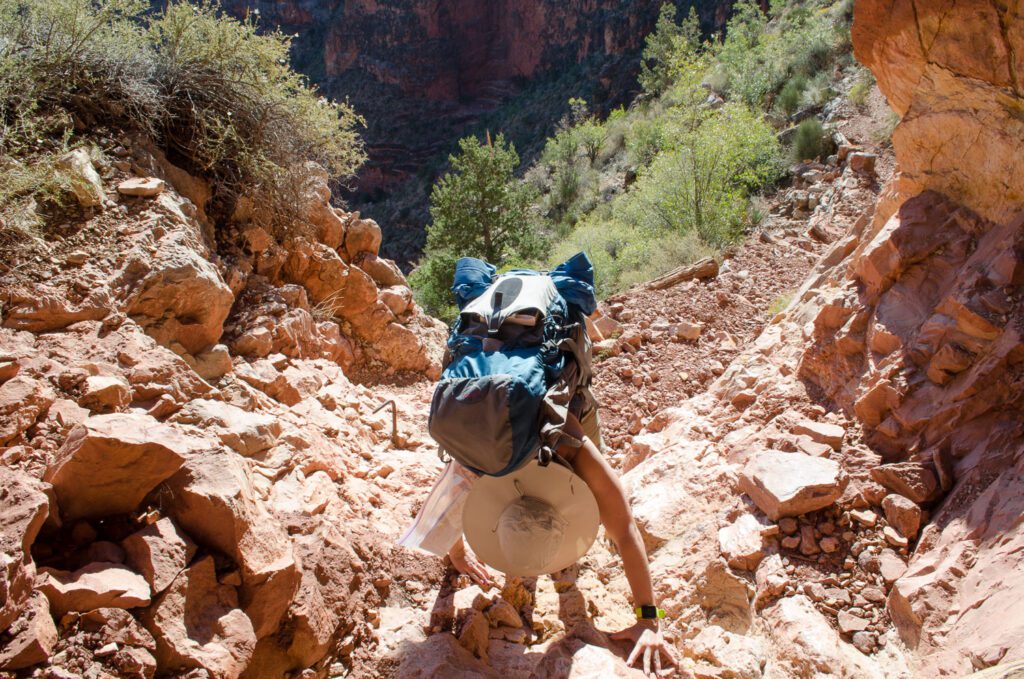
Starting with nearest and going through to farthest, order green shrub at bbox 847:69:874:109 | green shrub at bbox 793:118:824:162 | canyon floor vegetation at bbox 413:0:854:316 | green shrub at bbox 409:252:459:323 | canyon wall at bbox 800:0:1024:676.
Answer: canyon wall at bbox 800:0:1024:676 < canyon floor vegetation at bbox 413:0:854:316 < green shrub at bbox 793:118:824:162 < green shrub at bbox 847:69:874:109 < green shrub at bbox 409:252:459:323

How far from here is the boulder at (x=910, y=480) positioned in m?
1.83

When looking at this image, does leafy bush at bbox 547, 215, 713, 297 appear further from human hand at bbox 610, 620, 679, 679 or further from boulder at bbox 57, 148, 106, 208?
boulder at bbox 57, 148, 106, 208

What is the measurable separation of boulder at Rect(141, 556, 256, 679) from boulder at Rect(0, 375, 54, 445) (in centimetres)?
61

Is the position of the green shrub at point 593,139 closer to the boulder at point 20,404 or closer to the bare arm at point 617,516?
the bare arm at point 617,516

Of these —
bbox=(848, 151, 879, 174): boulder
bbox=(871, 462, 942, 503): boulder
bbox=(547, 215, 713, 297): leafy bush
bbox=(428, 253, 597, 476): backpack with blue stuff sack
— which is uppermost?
bbox=(848, 151, 879, 174): boulder

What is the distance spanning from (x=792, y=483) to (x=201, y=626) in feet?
6.12

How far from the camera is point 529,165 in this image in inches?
1175

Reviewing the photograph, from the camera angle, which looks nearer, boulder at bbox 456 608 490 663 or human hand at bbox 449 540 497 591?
boulder at bbox 456 608 490 663

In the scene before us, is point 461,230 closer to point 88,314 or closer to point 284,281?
point 284,281

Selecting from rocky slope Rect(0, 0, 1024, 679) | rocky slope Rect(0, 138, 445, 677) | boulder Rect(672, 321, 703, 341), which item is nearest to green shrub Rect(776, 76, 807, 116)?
boulder Rect(672, 321, 703, 341)

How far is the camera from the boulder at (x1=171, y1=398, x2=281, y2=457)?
6.94ft

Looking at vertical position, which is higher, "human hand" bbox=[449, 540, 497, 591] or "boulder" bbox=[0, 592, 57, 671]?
"boulder" bbox=[0, 592, 57, 671]

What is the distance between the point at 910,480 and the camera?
6.12ft

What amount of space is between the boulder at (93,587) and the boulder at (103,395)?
0.62m
